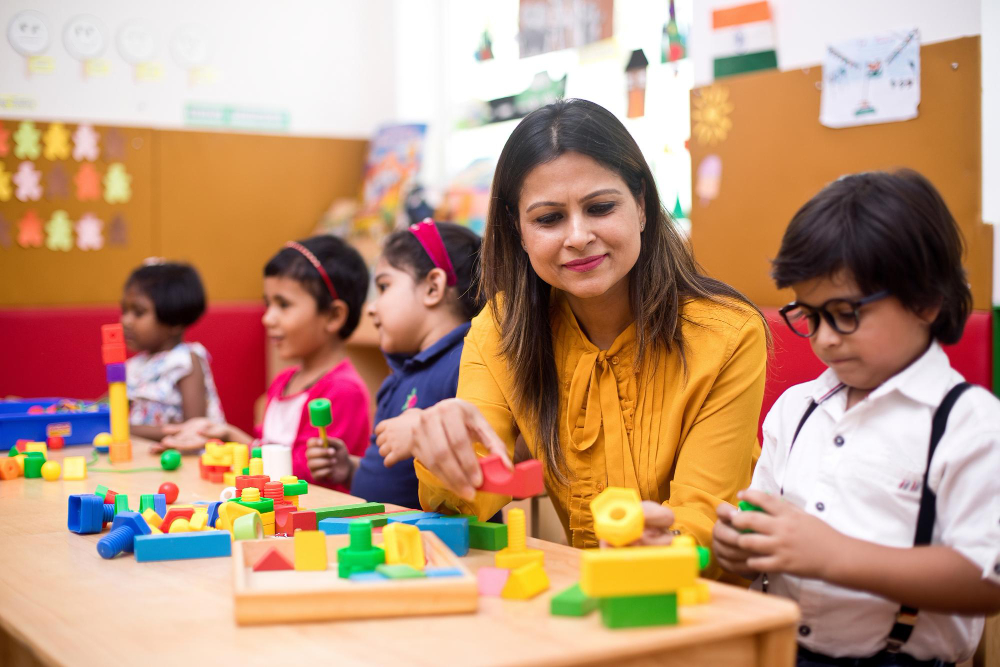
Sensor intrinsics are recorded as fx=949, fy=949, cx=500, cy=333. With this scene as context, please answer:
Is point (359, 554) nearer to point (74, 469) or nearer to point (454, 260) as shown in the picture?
point (74, 469)

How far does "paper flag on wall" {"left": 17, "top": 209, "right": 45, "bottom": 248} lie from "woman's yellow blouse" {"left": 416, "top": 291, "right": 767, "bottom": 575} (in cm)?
302

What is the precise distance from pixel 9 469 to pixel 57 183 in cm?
247

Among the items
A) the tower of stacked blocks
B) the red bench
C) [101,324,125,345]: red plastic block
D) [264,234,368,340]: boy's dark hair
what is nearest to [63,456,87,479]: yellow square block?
the tower of stacked blocks

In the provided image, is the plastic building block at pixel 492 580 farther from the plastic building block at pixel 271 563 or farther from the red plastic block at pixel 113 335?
the red plastic block at pixel 113 335

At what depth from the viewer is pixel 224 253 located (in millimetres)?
4359

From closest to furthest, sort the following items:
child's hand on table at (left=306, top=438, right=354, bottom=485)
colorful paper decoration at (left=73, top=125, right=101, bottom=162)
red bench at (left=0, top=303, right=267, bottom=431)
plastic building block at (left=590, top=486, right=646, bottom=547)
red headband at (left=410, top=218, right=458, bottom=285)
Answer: plastic building block at (left=590, top=486, right=646, bottom=547)
child's hand on table at (left=306, top=438, right=354, bottom=485)
red headband at (left=410, top=218, right=458, bottom=285)
red bench at (left=0, top=303, right=267, bottom=431)
colorful paper decoration at (left=73, top=125, right=101, bottom=162)

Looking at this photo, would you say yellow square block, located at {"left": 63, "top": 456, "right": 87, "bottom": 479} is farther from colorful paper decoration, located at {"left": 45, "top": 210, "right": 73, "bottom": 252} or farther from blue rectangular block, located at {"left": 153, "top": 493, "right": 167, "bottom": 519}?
colorful paper decoration, located at {"left": 45, "top": 210, "right": 73, "bottom": 252}

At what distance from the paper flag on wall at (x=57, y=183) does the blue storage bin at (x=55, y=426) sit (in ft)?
6.38

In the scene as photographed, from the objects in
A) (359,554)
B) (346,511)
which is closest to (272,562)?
(359,554)

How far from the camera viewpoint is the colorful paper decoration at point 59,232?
394 cm

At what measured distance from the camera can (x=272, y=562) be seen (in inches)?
40.6

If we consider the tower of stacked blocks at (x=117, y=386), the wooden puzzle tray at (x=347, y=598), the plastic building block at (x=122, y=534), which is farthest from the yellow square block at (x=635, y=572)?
the tower of stacked blocks at (x=117, y=386)

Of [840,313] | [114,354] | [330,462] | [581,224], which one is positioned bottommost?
[330,462]

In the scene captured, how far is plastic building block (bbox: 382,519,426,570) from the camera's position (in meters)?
1.04
